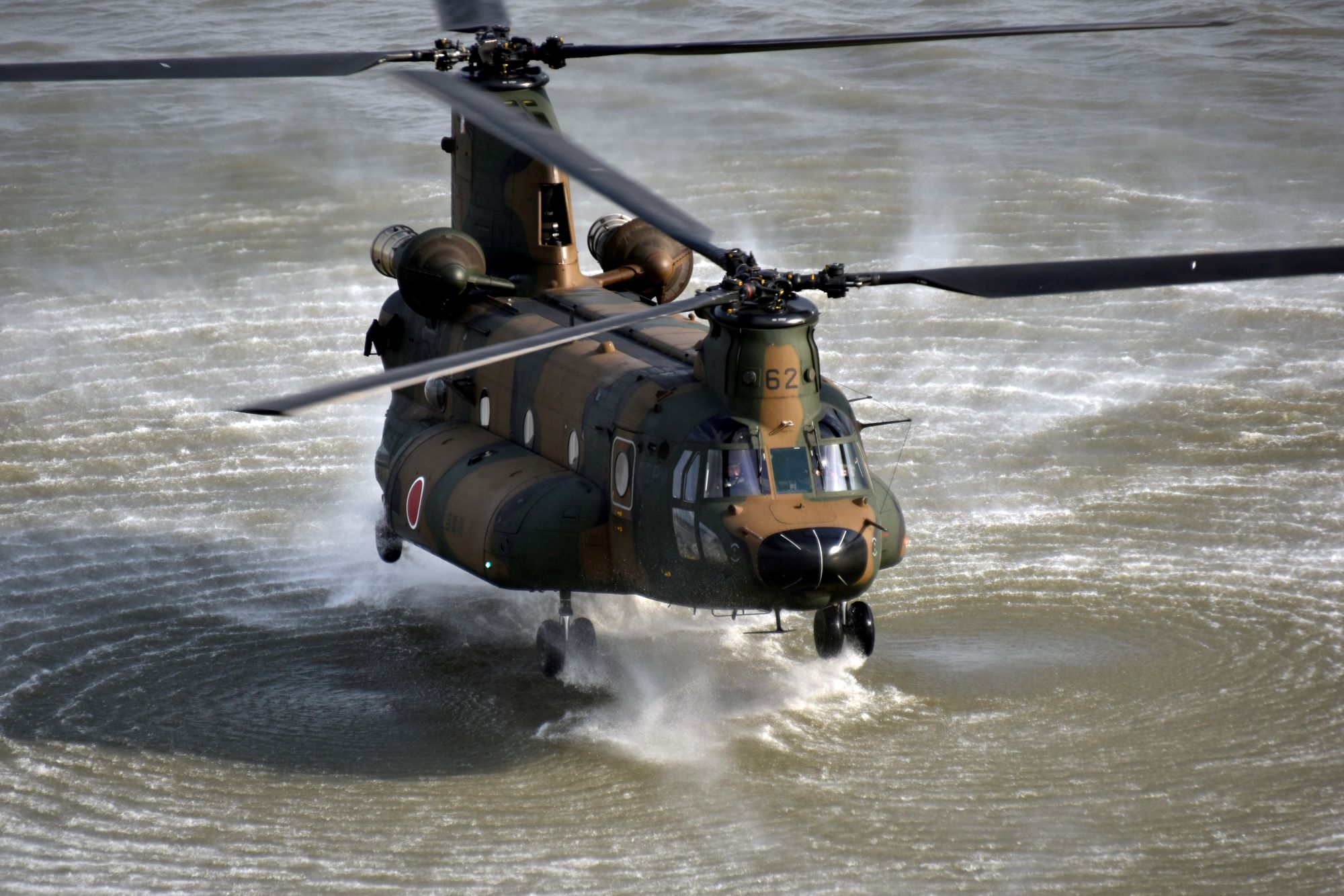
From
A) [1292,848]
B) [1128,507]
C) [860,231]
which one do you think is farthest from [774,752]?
[860,231]

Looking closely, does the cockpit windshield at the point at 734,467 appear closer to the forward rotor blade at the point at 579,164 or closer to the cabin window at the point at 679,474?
the cabin window at the point at 679,474

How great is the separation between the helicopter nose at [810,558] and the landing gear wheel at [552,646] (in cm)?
242

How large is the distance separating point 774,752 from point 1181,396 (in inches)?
346

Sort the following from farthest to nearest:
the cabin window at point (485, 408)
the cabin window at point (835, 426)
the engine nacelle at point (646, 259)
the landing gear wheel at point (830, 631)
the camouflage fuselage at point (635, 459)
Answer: the engine nacelle at point (646, 259) < the cabin window at point (485, 408) < the landing gear wheel at point (830, 631) < the cabin window at point (835, 426) < the camouflage fuselage at point (635, 459)

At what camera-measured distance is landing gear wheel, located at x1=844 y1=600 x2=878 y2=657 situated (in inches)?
507

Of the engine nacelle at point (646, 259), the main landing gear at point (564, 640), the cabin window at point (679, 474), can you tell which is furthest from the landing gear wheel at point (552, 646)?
the engine nacelle at point (646, 259)

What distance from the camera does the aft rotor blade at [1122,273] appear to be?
9.91 m

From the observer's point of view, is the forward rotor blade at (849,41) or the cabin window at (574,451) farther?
the forward rotor blade at (849,41)

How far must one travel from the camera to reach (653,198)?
11062mm

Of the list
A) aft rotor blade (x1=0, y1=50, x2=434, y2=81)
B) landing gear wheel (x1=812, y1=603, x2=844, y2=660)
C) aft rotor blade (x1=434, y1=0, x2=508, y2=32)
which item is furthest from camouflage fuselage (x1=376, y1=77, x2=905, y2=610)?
aft rotor blade (x1=0, y1=50, x2=434, y2=81)

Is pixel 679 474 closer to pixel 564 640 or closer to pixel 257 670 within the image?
pixel 564 640

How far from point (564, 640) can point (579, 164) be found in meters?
3.84

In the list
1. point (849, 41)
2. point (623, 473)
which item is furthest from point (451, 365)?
point (849, 41)

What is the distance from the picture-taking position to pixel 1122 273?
1027 centimetres
